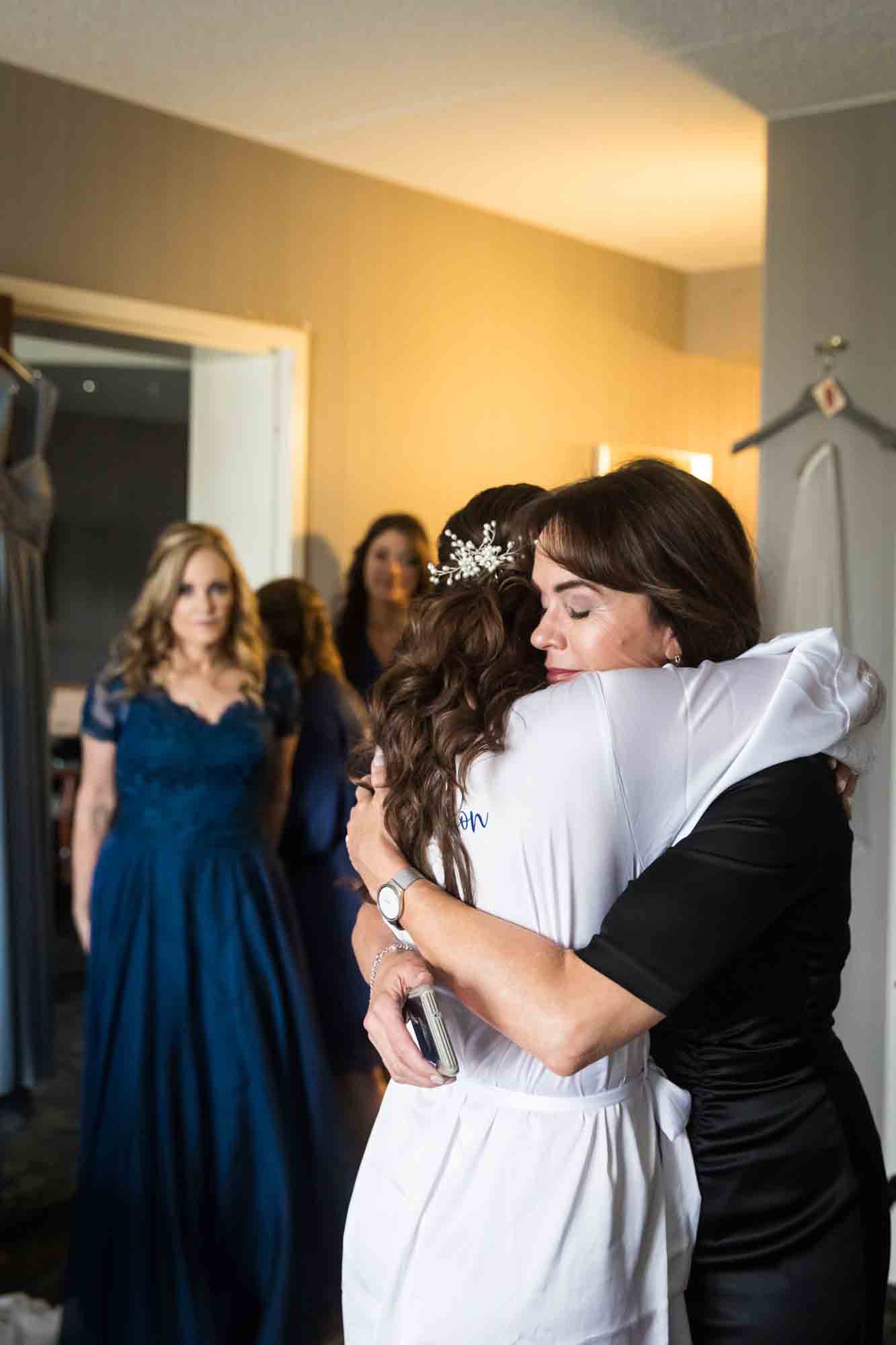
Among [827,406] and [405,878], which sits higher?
[827,406]

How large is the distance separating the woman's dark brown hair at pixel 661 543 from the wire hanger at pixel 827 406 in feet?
7.38

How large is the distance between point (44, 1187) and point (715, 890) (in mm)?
2992

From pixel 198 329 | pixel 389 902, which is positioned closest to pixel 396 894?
pixel 389 902

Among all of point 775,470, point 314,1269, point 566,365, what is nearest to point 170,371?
point 566,365

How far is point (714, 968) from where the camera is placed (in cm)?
128

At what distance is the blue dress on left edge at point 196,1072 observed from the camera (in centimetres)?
288

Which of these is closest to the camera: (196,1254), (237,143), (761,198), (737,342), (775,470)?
(196,1254)

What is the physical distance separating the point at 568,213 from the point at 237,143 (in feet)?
4.24

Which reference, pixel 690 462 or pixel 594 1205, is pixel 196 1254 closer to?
pixel 594 1205

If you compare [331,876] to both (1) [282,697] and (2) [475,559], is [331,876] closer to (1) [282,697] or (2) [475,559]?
(1) [282,697]

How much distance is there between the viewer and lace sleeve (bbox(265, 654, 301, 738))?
3.38 meters

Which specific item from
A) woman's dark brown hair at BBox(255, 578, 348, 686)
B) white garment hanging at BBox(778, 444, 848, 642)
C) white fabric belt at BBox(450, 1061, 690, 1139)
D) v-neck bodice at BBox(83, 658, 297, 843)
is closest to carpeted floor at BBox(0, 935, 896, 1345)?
v-neck bodice at BBox(83, 658, 297, 843)

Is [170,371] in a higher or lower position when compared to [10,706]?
higher

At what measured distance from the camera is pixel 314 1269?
9.88 feet
